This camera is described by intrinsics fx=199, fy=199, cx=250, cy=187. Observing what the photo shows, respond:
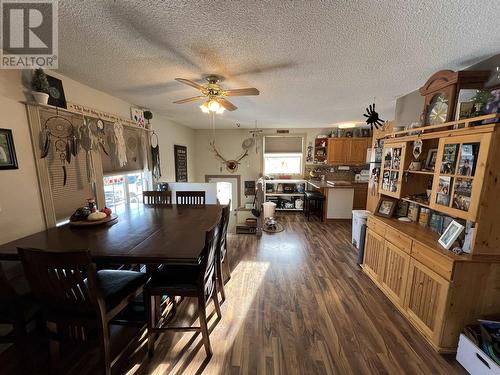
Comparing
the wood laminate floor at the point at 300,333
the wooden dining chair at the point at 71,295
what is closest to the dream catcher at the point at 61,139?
the wooden dining chair at the point at 71,295

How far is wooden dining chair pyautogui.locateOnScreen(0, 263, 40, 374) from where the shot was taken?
124 centimetres

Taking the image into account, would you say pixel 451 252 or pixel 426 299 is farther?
pixel 426 299

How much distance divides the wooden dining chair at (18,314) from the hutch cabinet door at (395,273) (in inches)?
123

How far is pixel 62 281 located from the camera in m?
1.19

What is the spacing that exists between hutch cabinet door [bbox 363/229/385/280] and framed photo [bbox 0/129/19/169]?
3763 mm

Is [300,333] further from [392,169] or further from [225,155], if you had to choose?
[225,155]

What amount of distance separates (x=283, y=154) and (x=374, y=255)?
4024 millimetres

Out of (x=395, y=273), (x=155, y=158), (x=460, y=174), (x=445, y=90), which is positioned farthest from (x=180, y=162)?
(x=460, y=174)

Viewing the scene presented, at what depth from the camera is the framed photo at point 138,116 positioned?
3260mm

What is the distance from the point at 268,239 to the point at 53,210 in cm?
315

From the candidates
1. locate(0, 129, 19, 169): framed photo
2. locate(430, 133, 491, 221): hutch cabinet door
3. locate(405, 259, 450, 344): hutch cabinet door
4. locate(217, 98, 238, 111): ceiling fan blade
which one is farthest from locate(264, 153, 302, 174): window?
locate(0, 129, 19, 169): framed photo

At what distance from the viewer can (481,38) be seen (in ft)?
4.65

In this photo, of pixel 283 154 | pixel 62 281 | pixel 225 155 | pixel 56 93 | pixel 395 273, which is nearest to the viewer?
pixel 62 281
